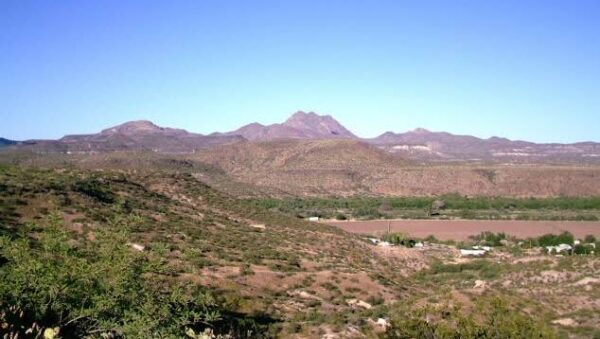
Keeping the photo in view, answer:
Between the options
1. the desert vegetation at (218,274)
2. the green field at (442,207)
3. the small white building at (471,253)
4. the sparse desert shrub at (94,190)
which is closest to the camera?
the desert vegetation at (218,274)

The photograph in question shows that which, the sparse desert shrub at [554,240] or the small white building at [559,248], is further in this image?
the sparse desert shrub at [554,240]

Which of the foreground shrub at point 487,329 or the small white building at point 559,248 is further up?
the foreground shrub at point 487,329

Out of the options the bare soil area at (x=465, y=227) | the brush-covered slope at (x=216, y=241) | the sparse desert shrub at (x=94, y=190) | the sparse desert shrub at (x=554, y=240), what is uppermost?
the sparse desert shrub at (x=94, y=190)

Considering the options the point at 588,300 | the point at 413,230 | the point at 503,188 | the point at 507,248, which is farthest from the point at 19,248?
the point at 503,188

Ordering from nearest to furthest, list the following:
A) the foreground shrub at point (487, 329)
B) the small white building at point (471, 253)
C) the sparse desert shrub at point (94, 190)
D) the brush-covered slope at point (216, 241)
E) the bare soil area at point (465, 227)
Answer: the foreground shrub at point (487, 329) < the brush-covered slope at point (216, 241) < the sparse desert shrub at point (94, 190) < the small white building at point (471, 253) < the bare soil area at point (465, 227)

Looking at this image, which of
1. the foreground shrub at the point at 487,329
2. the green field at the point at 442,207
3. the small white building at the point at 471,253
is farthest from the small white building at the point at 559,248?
the foreground shrub at the point at 487,329

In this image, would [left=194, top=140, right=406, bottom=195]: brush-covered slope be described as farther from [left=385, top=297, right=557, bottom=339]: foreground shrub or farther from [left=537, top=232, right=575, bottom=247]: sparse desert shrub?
[left=385, top=297, right=557, bottom=339]: foreground shrub

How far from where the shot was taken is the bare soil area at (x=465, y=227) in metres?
71.5

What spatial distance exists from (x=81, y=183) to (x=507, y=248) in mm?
41436

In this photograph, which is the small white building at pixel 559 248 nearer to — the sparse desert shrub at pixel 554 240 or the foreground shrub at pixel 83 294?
the sparse desert shrub at pixel 554 240

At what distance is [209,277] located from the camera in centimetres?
2712

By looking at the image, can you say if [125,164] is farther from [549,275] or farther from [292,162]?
[549,275]

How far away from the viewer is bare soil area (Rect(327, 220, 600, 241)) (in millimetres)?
71500

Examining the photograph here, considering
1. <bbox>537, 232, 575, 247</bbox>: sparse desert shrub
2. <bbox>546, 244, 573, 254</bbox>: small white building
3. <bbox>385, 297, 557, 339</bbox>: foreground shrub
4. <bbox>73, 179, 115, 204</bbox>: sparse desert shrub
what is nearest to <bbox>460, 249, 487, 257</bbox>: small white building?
<bbox>546, 244, 573, 254</bbox>: small white building
